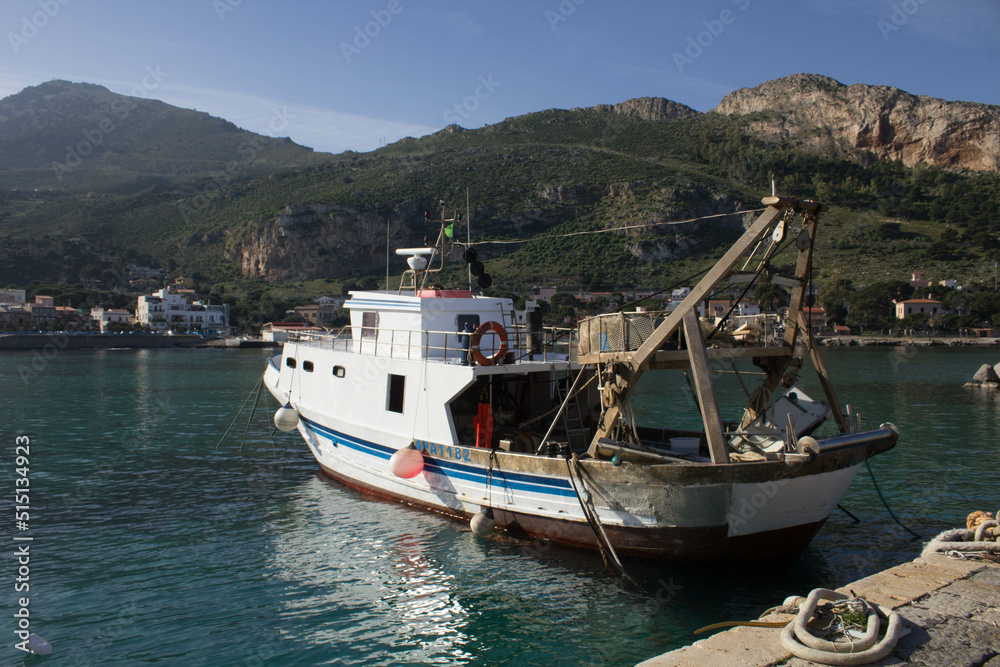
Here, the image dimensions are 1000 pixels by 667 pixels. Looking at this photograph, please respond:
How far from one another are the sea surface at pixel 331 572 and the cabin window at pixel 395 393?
82.4 inches

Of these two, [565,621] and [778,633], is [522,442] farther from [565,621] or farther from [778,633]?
[778,633]

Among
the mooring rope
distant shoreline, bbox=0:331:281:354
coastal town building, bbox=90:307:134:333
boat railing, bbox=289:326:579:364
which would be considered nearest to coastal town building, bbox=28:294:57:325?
coastal town building, bbox=90:307:134:333

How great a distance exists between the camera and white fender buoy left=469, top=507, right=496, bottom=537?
11.6m

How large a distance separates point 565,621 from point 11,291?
12842 cm

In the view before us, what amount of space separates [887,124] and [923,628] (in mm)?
190632

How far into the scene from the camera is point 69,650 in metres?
8.05

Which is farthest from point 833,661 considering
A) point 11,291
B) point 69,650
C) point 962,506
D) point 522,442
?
point 11,291

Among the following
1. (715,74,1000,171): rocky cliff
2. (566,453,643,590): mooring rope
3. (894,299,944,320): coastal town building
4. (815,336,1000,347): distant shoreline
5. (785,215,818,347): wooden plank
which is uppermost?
(715,74,1000,171): rocky cliff

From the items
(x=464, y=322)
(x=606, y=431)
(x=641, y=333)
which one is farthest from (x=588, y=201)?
(x=606, y=431)

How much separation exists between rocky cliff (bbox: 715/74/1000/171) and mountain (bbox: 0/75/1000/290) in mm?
469

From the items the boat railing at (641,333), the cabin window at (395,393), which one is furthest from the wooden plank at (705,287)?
the cabin window at (395,393)

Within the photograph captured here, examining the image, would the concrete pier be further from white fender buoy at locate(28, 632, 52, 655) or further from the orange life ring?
the orange life ring

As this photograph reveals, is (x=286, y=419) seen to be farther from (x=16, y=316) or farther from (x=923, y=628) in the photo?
(x=16, y=316)

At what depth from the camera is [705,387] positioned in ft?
29.8
